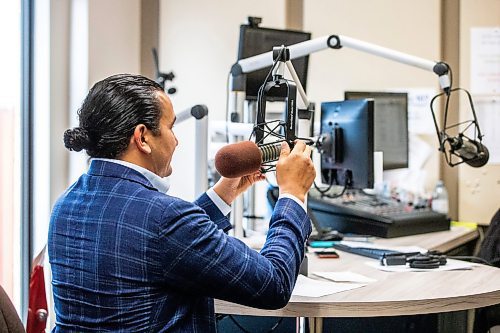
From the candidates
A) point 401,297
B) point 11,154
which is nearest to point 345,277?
point 401,297

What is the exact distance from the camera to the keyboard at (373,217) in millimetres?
2973

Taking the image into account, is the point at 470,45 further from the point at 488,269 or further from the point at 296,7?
the point at 488,269

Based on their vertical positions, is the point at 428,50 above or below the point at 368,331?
above

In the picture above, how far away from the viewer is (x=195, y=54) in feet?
12.7

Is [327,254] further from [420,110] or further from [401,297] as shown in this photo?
[420,110]

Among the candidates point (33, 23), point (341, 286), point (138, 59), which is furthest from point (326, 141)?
point (138, 59)

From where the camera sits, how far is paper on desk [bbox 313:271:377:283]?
205 centimetres

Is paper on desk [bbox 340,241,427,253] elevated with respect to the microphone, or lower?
lower

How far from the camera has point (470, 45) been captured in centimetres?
355

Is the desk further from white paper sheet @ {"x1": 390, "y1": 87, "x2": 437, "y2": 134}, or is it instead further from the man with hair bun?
white paper sheet @ {"x1": 390, "y1": 87, "x2": 437, "y2": 134}

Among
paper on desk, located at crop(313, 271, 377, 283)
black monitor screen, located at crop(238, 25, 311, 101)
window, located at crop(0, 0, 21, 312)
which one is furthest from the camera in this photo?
window, located at crop(0, 0, 21, 312)

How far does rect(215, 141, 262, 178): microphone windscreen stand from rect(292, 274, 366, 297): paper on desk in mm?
495

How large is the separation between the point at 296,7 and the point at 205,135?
1688 millimetres

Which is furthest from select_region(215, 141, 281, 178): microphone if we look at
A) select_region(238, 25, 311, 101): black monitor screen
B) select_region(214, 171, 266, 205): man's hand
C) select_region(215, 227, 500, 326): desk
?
select_region(238, 25, 311, 101): black monitor screen
